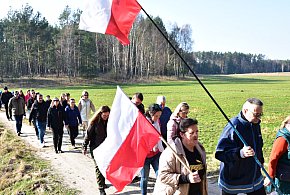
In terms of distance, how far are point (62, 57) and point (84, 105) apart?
→ 56307 millimetres

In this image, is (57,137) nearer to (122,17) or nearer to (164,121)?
(164,121)

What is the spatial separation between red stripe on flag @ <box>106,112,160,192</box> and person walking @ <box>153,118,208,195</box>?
17.2 inches

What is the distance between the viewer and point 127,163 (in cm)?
454

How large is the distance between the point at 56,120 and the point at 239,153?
7.93 metres

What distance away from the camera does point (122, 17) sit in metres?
4.99

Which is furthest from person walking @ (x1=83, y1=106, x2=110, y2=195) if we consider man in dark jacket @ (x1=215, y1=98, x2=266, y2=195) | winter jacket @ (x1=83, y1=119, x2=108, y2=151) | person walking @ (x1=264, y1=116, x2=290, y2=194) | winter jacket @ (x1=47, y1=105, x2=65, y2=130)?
winter jacket @ (x1=47, y1=105, x2=65, y2=130)

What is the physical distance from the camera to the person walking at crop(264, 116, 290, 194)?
4.61 meters

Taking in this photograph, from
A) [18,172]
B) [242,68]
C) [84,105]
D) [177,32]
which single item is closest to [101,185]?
[18,172]

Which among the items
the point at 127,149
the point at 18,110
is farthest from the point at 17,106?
the point at 127,149

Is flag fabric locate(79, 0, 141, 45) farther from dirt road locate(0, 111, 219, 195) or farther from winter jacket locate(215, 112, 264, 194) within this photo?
dirt road locate(0, 111, 219, 195)

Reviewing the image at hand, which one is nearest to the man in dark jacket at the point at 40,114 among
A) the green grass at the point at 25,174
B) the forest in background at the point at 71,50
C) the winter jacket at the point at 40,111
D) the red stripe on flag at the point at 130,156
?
the winter jacket at the point at 40,111

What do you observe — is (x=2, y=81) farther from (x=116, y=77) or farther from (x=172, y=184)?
(x=172, y=184)

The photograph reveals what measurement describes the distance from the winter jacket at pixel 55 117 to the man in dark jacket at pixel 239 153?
7.57 m

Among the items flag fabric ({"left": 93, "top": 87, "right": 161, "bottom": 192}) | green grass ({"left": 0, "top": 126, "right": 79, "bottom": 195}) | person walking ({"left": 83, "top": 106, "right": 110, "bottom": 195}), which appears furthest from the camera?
green grass ({"left": 0, "top": 126, "right": 79, "bottom": 195})
